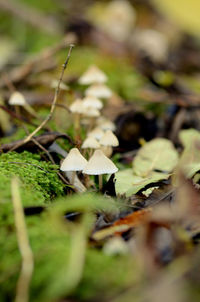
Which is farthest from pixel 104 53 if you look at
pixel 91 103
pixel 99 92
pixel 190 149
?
pixel 190 149

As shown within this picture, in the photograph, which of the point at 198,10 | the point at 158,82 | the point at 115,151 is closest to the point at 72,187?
the point at 115,151

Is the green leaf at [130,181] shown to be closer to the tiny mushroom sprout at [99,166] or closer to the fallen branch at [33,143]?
the tiny mushroom sprout at [99,166]

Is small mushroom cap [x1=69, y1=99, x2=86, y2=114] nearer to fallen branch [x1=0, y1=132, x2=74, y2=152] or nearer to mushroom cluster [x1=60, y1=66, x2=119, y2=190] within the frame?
mushroom cluster [x1=60, y1=66, x2=119, y2=190]

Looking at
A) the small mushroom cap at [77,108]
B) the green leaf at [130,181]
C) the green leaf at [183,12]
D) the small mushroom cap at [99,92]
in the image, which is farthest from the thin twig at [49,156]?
the green leaf at [183,12]

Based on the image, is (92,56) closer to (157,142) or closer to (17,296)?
(157,142)

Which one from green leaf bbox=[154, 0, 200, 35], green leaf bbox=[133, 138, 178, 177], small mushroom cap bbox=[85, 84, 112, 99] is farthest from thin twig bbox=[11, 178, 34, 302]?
green leaf bbox=[154, 0, 200, 35]

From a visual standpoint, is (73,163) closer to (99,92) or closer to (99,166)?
(99,166)
